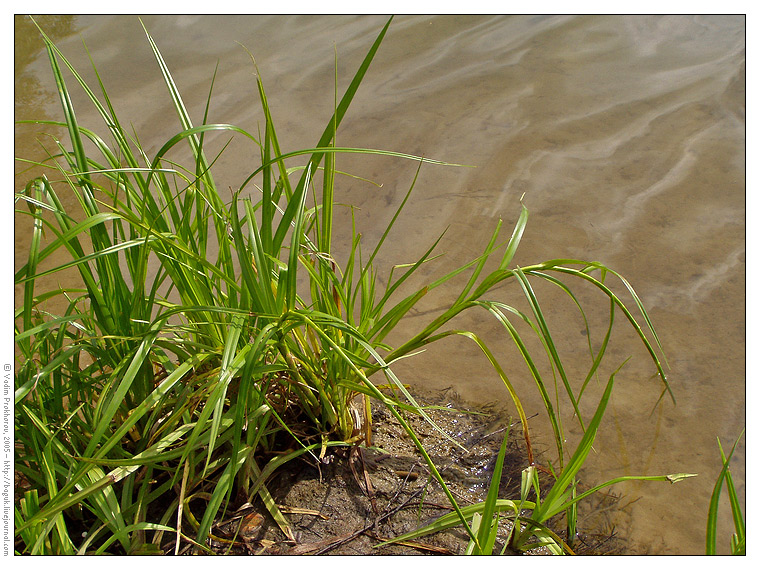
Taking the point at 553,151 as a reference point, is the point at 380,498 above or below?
below

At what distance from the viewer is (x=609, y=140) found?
2691 millimetres

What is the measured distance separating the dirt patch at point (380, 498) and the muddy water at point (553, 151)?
0.19 meters

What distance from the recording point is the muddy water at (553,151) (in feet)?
5.52

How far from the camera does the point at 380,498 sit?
1.36 meters

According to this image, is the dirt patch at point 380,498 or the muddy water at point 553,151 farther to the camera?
the muddy water at point 553,151

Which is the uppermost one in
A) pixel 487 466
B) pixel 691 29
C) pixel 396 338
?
pixel 691 29

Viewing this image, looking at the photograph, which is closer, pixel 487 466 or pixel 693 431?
pixel 487 466

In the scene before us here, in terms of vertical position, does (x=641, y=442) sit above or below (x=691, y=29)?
below

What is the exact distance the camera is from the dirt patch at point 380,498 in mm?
1275

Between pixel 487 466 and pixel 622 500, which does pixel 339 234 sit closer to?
pixel 487 466

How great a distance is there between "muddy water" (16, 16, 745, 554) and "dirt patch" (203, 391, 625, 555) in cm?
19

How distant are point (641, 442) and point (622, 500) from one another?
21 centimetres

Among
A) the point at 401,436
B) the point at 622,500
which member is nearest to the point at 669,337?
the point at 622,500

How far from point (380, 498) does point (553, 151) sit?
1796 mm
